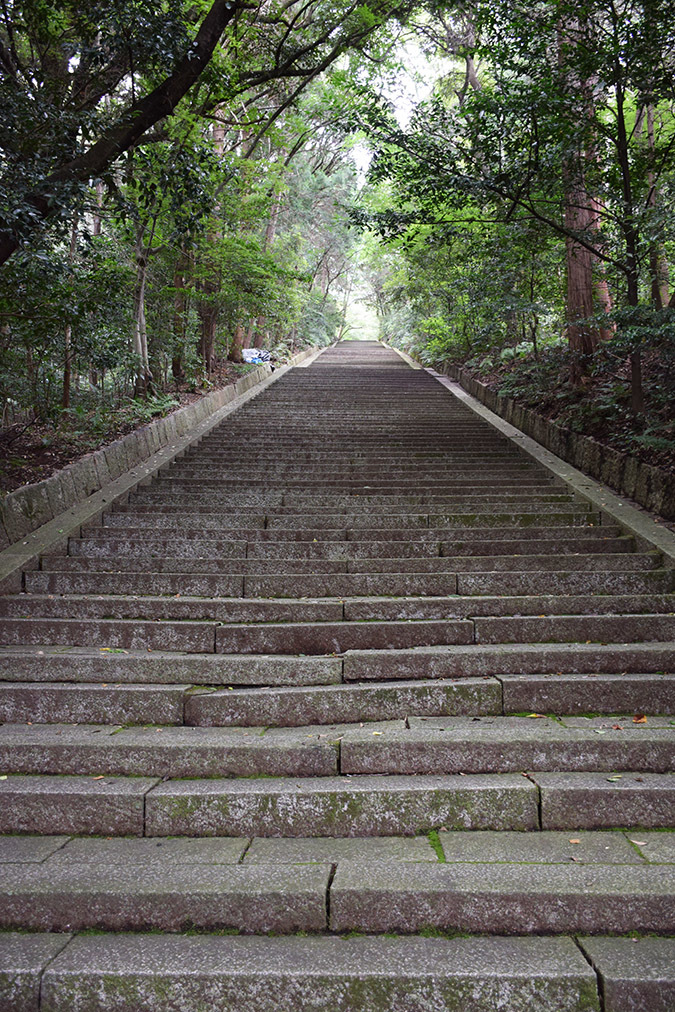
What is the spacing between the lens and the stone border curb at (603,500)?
16.4 feet

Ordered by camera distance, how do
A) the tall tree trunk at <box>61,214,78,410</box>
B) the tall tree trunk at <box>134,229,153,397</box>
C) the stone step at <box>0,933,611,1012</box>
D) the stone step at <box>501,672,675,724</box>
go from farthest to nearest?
the tall tree trunk at <box>134,229,153,397</box> < the tall tree trunk at <box>61,214,78,410</box> < the stone step at <box>501,672,675,724</box> < the stone step at <box>0,933,611,1012</box>

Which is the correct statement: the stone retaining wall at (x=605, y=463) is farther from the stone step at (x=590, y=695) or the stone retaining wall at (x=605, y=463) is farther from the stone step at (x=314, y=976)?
the stone step at (x=314, y=976)

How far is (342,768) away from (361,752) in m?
0.12

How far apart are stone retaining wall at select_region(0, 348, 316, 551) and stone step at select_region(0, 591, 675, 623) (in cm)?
116

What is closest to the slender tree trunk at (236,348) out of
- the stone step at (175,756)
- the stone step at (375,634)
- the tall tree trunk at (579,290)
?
the tall tree trunk at (579,290)

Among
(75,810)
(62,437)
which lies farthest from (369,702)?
(62,437)

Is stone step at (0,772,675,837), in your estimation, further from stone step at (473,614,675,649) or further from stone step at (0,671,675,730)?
stone step at (473,614,675,649)

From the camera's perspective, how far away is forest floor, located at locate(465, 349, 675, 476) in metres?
6.19

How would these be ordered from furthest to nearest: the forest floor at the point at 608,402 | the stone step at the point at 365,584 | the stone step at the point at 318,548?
the forest floor at the point at 608,402, the stone step at the point at 318,548, the stone step at the point at 365,584

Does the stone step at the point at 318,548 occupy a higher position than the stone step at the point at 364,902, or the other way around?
the stone step at the point at 318,548

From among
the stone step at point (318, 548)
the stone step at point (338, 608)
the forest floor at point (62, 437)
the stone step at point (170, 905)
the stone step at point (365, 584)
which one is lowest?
the stone step at point (170, 905)

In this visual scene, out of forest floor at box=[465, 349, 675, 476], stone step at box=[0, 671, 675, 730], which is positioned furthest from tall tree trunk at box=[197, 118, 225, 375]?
stone step at box=[0, 671, 675, 730]

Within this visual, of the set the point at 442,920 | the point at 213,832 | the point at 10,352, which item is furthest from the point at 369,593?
the point at 10,352

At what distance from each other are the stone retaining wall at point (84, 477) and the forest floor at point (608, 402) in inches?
205
